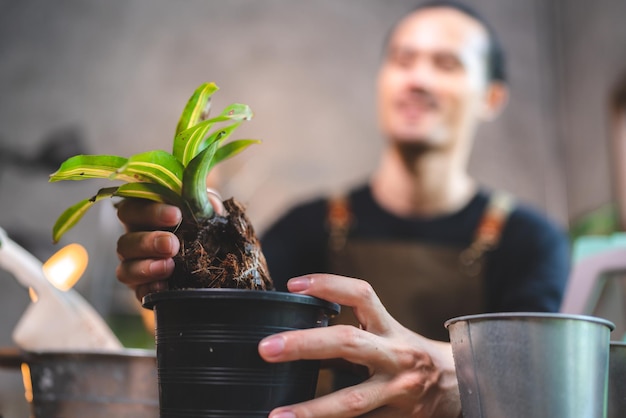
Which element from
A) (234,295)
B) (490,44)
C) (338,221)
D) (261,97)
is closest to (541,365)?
(234,295)

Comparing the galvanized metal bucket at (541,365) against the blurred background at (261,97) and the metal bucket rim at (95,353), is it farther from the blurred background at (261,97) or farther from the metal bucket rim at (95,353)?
the blurred background at (261,97)

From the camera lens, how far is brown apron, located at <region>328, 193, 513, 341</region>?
2326mm

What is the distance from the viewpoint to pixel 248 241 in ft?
3.22

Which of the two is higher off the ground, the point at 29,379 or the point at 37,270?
the point at 37,270

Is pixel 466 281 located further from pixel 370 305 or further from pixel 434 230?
pixel 370 305

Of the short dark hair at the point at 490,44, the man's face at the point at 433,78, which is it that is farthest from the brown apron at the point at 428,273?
the short dark hair at the point at 490,44

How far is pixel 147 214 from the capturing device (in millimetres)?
1000

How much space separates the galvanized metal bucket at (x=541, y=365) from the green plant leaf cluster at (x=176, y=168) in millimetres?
408

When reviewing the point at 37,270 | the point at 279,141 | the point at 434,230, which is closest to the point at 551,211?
the point at 279,141

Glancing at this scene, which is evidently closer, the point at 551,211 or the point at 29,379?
the point at 29,379

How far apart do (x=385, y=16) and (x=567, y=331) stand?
14.5ft

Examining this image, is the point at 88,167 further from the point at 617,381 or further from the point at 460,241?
the point at 460,241

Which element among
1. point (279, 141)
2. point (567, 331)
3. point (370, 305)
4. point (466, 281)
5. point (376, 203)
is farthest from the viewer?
point (279, 141)

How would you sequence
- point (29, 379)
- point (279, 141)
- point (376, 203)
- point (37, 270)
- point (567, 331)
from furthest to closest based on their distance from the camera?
point (279, 141) → point (376, 203) → point (37, 270) → point (29, 379) → point (567, 331)
